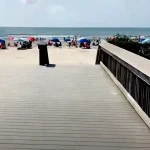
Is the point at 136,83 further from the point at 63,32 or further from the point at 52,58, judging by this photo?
the point at 63,32

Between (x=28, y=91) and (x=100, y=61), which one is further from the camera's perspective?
(x=100, y=61)

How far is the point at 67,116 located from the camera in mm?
5363

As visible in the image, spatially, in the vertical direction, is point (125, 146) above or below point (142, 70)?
below

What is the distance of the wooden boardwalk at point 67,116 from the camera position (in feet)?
13.8

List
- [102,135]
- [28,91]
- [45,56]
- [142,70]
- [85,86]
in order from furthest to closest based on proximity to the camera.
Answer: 1. [45,56]
2. [85,86]
3. [28,91]
4. [142,70]
5. [102,135]

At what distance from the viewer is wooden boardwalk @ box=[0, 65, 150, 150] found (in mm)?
4203

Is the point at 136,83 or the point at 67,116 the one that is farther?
the point at 136,83

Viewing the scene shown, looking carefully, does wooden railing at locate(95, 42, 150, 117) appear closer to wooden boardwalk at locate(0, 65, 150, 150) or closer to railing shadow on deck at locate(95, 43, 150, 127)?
railing shadow on deck at locate(95, 43, 150, 127)

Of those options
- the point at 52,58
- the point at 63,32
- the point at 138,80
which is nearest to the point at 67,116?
the point at 138,80

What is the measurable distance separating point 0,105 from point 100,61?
6551 mm

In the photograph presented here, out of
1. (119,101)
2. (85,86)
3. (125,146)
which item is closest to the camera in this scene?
(125,146)

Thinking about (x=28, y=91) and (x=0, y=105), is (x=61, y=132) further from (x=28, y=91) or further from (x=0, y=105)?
(x=28, y=91)

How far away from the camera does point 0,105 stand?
6094 millimetres

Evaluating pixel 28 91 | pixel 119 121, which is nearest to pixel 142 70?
pixel 119 121
